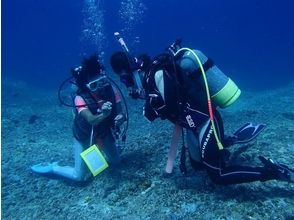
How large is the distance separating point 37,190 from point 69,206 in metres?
1.32

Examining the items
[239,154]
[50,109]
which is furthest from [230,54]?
[239,154]

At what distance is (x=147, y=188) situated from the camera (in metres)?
5.30

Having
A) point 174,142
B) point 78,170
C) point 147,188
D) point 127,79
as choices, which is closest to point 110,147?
point 78,170

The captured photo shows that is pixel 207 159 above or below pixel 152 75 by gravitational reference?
below

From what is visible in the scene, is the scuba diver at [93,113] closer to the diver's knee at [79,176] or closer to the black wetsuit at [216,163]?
the diver's knee at [79,176]

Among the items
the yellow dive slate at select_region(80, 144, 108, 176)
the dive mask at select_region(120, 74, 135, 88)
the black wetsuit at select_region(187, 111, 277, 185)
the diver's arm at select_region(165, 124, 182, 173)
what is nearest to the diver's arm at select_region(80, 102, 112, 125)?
the yellow dive slate at select_region(80, 144, 108, 176)

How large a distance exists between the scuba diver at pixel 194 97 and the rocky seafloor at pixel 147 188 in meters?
0.37

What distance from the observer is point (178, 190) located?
Answer: 16.3 feet

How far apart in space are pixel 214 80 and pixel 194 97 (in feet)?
1.21

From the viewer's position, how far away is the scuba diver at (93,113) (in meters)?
5.35

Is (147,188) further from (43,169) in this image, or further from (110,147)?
(43,169)

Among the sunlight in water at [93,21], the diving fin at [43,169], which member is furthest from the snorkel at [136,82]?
the sunlight in water at [93,21]

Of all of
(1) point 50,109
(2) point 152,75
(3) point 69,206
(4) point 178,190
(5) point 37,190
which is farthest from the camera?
(1) point 50,109

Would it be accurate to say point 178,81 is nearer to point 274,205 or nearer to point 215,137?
point 215,137
